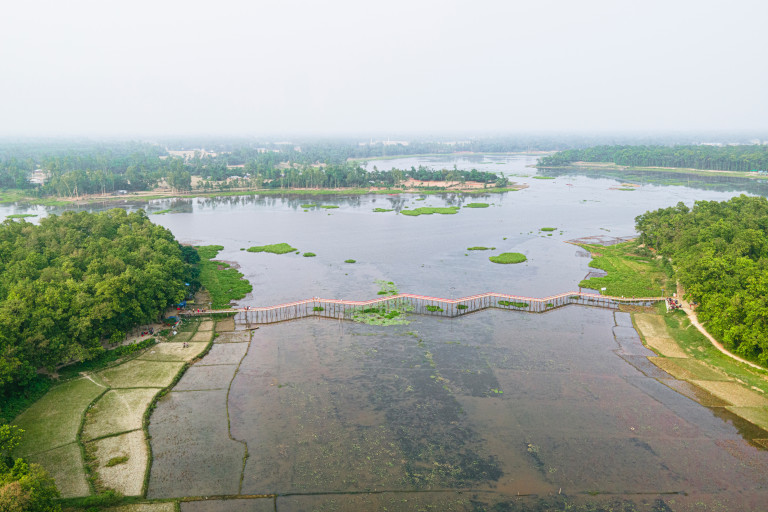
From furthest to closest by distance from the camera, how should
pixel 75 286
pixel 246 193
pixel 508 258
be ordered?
pixel 246 193, pixel 508 258, pixel 75 286

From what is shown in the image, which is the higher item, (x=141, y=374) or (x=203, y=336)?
(x=203, y=336)

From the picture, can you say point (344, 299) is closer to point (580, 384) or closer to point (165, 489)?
point (580, 384)

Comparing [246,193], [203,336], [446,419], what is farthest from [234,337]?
[246,193]

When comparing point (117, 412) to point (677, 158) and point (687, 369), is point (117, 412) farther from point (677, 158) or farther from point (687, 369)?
point (677, 158)

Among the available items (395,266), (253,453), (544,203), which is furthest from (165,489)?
(544,203)

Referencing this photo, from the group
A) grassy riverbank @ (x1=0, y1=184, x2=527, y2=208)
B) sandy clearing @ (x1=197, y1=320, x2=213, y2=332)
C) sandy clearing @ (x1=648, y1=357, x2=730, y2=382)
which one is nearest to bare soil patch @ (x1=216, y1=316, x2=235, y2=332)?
sandy clearing @ (x1=197, y1=320, x2=213, y2=332)

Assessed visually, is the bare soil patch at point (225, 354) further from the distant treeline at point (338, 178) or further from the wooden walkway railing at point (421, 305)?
the distant treeline at point (338, 178)

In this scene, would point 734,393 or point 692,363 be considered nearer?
point 734,393
